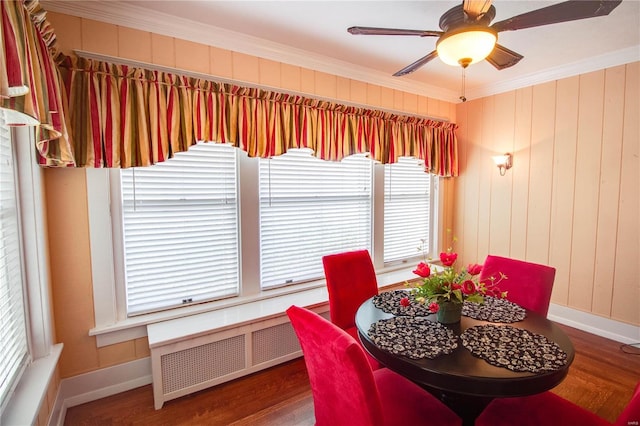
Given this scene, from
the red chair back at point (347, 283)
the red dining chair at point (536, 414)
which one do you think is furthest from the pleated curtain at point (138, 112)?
the red dining chair at point (536, 414)

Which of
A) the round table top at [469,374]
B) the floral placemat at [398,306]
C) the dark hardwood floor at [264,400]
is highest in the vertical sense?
the floral placemat at [398,306]

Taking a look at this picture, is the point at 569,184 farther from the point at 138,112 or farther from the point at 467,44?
the point at 138,112

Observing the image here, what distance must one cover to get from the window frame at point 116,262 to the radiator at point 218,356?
32cm

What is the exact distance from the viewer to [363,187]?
11.4ft

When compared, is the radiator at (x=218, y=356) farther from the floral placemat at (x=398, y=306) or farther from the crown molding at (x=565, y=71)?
the crown molding at (x=565, y=71)

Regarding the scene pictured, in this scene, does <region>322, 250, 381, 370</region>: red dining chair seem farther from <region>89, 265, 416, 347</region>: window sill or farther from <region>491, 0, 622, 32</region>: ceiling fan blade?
<region>491, 0, 622, 32</region>: ceiling fan blade

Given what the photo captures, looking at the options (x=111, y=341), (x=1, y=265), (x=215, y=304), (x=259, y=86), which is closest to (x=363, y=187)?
(x=259, y=86)

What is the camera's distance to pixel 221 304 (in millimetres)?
2580

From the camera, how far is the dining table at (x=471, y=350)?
1.23 m

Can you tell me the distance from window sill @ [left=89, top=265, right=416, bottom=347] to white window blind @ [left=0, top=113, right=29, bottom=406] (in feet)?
1.63

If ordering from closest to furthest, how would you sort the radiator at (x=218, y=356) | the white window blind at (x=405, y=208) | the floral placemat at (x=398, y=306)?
the floral placemat at (x=398, y=306), the radiator at (x=218, y=356), the white window blind at (x=405, y=208)

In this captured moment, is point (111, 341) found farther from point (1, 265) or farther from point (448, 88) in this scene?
point (448, 88)

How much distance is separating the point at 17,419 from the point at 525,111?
4.61 meters

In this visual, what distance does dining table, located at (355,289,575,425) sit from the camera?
1.23 meters
